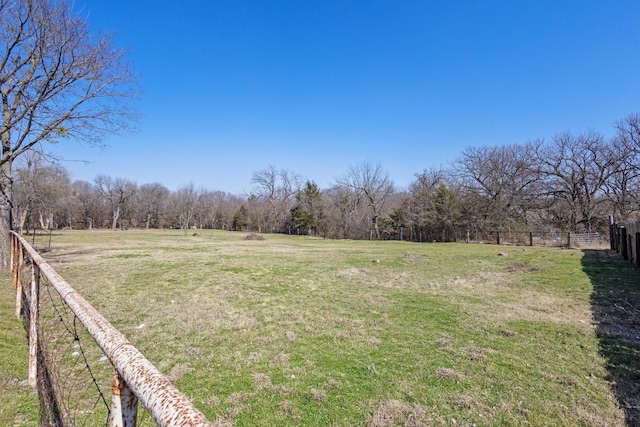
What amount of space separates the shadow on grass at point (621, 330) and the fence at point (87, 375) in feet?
11.5

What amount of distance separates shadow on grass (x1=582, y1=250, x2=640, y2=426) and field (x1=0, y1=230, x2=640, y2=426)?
2 cm

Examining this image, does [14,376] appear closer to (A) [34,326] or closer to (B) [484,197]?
(A) [34,326]

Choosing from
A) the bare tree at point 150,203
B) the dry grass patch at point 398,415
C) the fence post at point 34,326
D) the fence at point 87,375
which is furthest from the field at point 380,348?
the bare tree at point 150,203

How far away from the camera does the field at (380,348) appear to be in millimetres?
2707

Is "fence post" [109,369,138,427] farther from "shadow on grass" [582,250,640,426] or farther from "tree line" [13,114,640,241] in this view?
"tree line" [13,114,640,241]

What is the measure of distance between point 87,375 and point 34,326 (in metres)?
1.00

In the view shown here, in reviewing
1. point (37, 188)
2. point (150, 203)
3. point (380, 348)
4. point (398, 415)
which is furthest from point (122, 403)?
point (150, 203)

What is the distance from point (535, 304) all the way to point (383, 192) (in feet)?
96.4

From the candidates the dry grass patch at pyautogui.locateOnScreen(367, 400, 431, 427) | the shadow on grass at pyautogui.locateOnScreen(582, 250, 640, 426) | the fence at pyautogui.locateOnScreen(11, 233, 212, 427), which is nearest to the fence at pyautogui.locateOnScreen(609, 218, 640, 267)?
the shadow on grass at pyautogui.locateOnScreen(582, 250, 640, 426)

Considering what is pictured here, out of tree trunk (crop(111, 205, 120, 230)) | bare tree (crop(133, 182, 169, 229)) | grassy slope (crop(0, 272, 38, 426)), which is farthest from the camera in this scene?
bare tree (crop(133, 182, 169, 229))

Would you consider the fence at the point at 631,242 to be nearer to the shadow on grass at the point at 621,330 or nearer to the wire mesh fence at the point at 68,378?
the shadow on grass at the point at 621,330

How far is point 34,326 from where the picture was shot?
2.56 metres

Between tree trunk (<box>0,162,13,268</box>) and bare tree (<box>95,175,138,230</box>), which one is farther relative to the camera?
bare tree (<box>95,175,138,230</box>)

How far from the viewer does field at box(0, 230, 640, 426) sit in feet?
8.88
